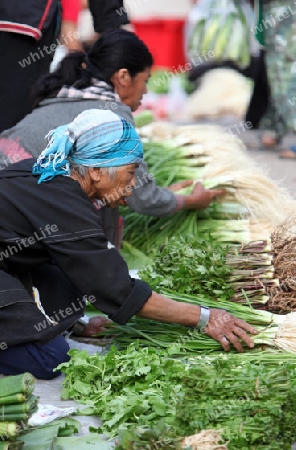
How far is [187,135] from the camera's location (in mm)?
5469

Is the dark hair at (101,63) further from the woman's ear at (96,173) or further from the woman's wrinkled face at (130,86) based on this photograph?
the woman's ear at (96,173)

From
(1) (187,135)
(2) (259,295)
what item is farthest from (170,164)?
(2) (259,295)

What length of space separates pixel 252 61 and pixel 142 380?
931 centimetres

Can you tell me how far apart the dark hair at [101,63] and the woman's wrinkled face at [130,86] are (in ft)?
0.09

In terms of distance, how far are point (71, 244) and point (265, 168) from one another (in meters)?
3.93

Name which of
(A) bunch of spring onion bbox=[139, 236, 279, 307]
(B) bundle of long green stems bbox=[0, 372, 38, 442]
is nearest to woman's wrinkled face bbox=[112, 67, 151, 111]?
(A) bunch of spring onion bbox=[139, 236, 279, 307]

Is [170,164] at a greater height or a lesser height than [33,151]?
lesser

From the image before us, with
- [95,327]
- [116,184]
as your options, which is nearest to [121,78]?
[116,184]

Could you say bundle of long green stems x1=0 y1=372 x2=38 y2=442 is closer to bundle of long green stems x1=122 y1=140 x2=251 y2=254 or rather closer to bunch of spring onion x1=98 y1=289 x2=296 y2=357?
bunch of spring onion x1=98 y1=289 x2=296 y2=357

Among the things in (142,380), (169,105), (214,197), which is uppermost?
(142,380)

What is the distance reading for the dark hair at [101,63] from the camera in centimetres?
437

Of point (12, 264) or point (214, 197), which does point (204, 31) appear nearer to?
point (214, 197)

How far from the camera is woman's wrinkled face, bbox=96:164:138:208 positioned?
329 centimetres

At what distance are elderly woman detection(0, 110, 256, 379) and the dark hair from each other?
1.12 meters
